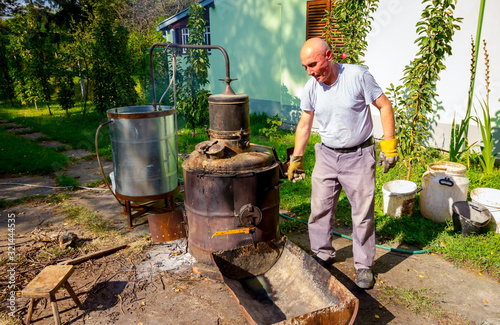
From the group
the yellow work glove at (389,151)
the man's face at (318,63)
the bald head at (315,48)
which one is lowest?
the yellow work glove at (389,151)

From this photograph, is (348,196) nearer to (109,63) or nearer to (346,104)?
(346,104)

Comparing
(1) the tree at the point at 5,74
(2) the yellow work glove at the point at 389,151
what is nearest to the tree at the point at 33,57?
(1) the tree at the point at 5,74

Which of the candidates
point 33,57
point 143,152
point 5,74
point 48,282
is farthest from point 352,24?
point 5,74

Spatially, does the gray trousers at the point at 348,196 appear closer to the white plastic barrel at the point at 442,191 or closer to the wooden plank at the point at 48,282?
the white plastic barrel at the point at 442,191

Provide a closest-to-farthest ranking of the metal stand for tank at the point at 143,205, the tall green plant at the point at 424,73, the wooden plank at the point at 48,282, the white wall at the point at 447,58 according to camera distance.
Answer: the wooden plank at the point at 48,282 → the metal stand for tank at the point at 143,205 → the tall green plant at the point at 424,73 → the white wall at the point at 447,58

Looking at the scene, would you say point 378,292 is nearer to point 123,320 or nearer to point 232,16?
point 123,320

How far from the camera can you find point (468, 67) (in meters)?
6.39

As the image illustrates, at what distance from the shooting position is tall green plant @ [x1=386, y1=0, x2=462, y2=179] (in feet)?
16.7

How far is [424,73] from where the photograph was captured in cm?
533

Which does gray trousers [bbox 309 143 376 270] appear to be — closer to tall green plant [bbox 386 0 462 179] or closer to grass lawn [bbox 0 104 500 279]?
grass lawn [bbox 0 104 500 279]

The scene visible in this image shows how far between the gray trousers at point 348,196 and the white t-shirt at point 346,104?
0.50 ft

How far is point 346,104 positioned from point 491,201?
2.77 metres

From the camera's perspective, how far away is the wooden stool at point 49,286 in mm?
2986

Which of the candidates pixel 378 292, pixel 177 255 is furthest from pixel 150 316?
pixel 378 292
